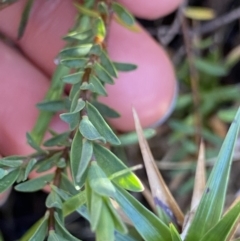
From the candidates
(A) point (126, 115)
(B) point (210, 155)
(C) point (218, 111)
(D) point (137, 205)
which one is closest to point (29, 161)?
(D) point (137, 205)

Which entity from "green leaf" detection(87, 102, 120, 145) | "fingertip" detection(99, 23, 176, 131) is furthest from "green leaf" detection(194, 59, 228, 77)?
"green leaf" detection(87, 102, 120, 145)

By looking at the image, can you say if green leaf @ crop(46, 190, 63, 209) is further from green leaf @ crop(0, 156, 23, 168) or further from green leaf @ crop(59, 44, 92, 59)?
green leaf @ crop(59, 44, 92, 59)

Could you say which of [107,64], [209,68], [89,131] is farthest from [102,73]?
[209,68]

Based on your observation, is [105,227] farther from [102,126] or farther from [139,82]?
[139,82]

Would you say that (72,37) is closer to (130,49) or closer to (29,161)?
(29,161)

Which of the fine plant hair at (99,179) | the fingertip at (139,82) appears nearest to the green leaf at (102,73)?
the fine plant hair at (99,179)
